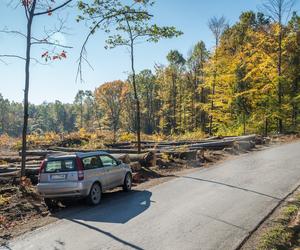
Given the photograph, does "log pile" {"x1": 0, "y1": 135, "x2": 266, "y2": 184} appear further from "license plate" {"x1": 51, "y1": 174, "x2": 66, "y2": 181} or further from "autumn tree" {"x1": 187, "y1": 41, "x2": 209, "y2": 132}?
"autumn tree" {"x1": 187, "y1": 41, "x2": 209, "y2": 132}

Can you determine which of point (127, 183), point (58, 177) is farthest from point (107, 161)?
point (58, 177)

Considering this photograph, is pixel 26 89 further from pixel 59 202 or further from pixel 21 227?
pixel 21 227

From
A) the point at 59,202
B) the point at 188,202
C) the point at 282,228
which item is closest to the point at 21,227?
the point at 59,202

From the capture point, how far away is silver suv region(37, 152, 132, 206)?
11555 millimetres

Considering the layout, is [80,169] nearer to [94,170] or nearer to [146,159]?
[94,170]

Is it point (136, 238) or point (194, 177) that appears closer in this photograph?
point (136, 238)

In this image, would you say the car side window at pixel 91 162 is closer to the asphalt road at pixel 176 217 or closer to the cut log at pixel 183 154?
the asphalt road at pixel 176 217

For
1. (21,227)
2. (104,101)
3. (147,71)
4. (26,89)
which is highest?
(147,71)

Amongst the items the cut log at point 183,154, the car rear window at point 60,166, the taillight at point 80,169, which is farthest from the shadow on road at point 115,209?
the cut log at point 183,154

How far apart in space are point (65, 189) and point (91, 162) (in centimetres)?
133

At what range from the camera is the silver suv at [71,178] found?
455 inches

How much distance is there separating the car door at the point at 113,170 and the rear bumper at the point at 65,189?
1597 mm

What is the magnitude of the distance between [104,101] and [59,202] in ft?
263

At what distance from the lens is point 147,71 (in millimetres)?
81062
